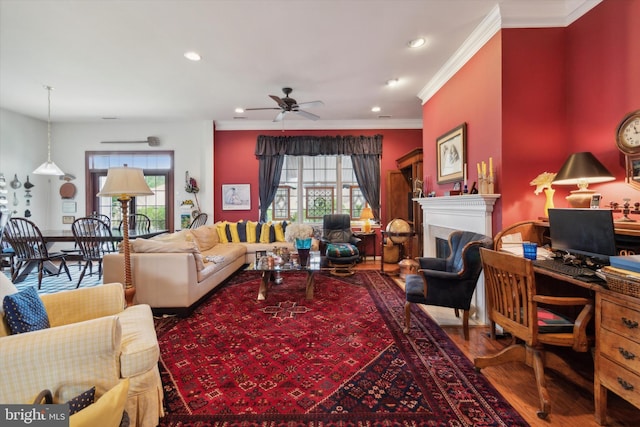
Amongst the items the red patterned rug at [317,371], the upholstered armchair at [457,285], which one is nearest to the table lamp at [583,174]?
the upholstered armchair at [457,285]

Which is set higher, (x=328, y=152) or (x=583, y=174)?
(x=328, y=152)

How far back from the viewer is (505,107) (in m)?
2.58

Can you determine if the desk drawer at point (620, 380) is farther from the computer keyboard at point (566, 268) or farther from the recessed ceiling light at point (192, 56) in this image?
the recessed ceiling light at point (192, 56)

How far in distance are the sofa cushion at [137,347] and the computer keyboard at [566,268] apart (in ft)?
7.97

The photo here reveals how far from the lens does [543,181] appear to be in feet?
7.79

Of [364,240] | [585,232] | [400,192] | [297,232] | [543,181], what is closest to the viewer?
[585,232]

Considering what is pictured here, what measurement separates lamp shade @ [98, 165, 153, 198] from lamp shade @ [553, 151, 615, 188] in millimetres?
3679

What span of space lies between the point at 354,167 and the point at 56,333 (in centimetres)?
538

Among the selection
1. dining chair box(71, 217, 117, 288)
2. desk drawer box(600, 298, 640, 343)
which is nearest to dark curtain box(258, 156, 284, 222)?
dining chair box(71, 217, 117, 288)

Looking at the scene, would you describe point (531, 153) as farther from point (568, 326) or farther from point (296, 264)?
point (296, 264)

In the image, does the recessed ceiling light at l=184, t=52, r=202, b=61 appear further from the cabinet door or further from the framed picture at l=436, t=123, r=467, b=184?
the cabinet door

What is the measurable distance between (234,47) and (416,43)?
6.71 feet

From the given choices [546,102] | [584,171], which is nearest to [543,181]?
[584,171]

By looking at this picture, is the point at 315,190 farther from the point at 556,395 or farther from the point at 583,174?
the point at 556,395
